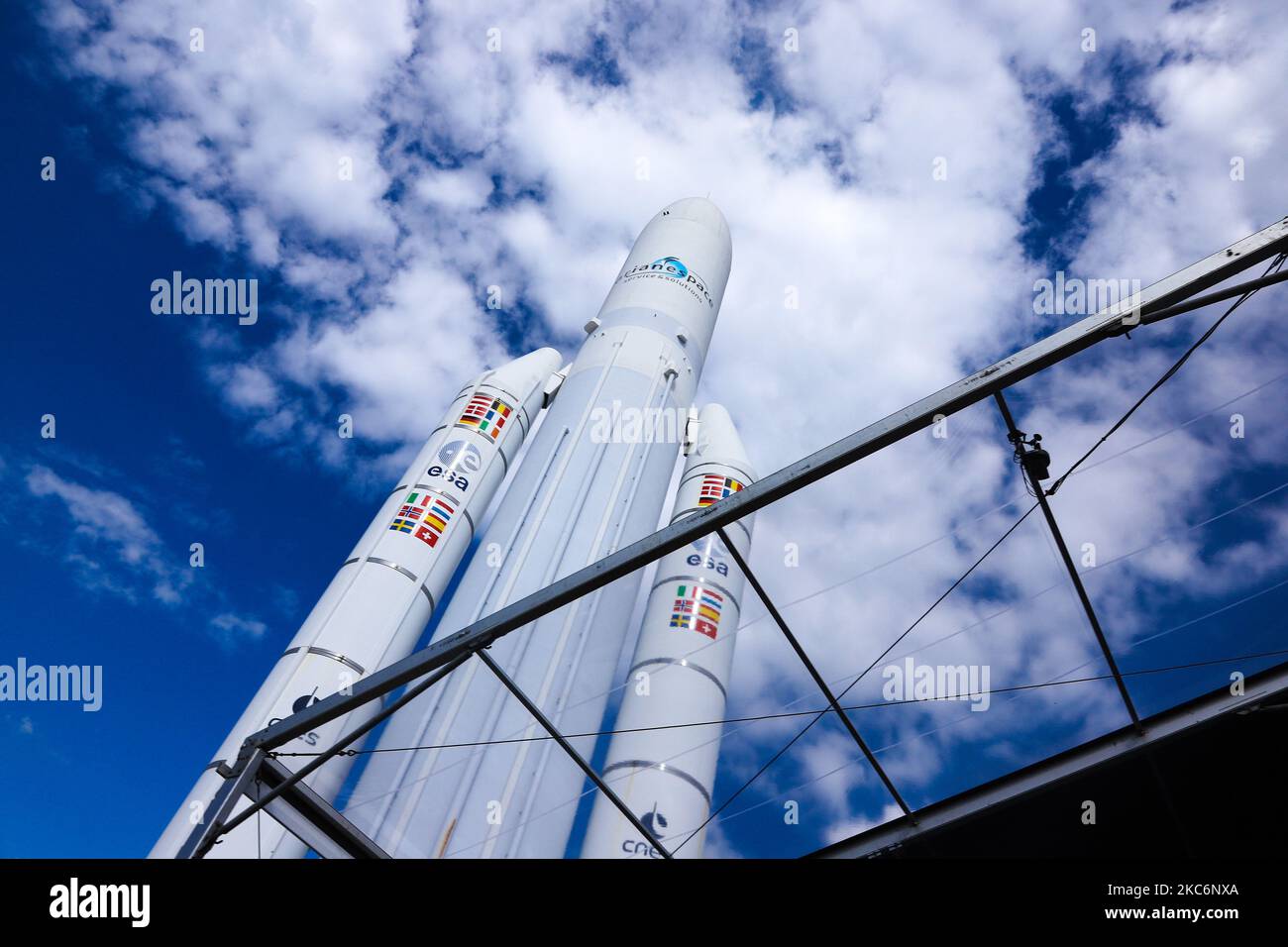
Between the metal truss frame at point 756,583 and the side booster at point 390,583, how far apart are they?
41.6 inches

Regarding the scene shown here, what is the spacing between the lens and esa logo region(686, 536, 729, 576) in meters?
12.5

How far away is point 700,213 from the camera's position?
717 inches

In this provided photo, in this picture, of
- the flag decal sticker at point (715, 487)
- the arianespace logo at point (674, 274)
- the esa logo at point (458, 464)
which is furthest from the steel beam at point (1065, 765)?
the arianespace logo at point (674, 274)

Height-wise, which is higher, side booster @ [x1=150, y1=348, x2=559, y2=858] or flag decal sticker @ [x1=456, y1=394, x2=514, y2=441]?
flag decal sticker @ [x1=456, y1=394, x2=514, y2=441]

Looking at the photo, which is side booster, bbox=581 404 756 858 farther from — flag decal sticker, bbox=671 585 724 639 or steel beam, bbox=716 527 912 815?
steel beam, bbox=716 527 912 815

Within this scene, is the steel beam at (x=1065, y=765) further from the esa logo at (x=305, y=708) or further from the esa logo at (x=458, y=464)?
the esa logo at (x=458, y=464)

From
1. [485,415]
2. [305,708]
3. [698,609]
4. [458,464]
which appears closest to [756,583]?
[305,708]

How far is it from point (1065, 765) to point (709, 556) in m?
7.30

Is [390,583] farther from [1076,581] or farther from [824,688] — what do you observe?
[1076,581]

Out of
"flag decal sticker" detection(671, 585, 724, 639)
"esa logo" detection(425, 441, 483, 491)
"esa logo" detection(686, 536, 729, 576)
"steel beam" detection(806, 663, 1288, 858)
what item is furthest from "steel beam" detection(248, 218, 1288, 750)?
"esa logo" detection(425, 441, 483, 491)
